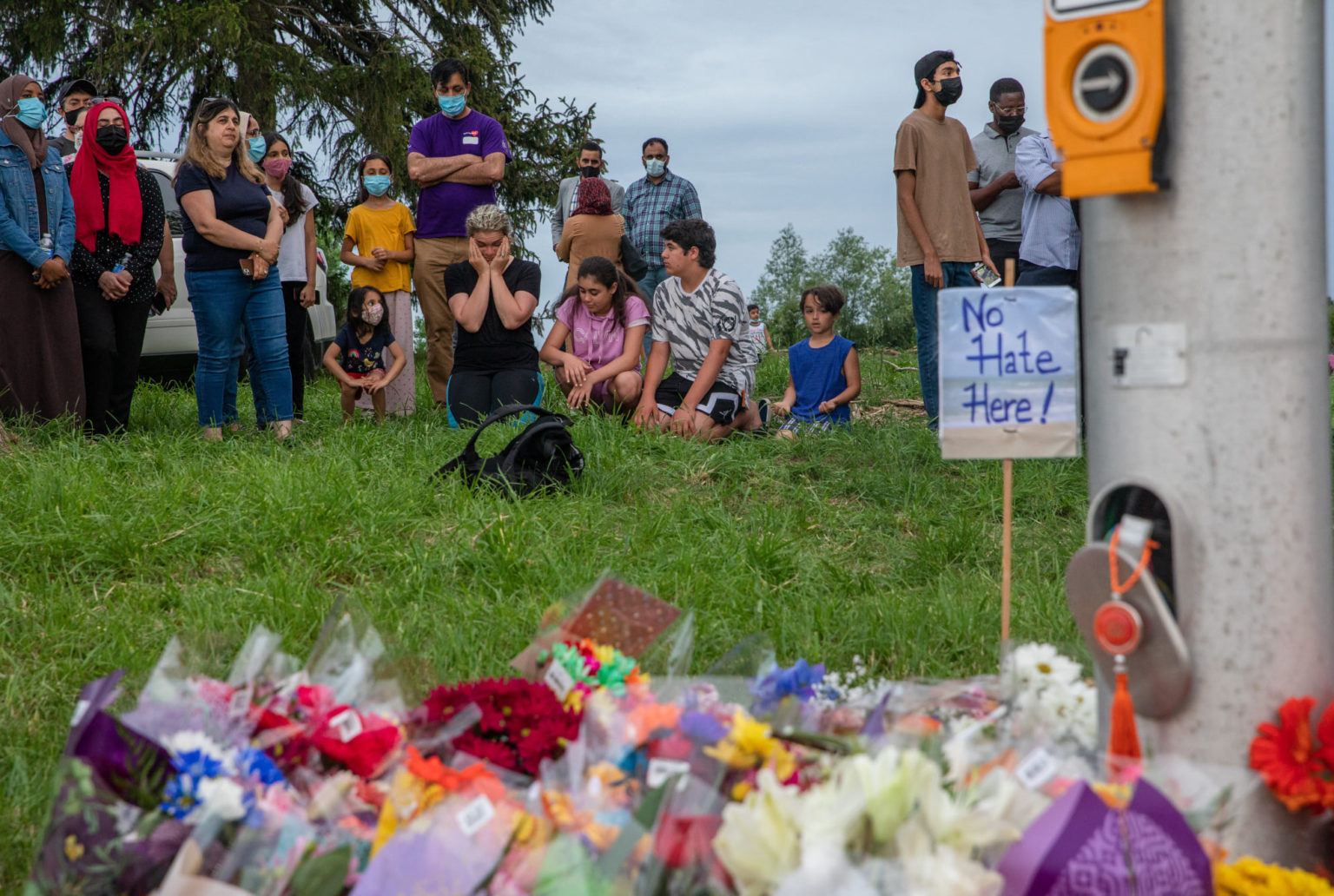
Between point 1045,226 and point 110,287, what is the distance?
4654mm

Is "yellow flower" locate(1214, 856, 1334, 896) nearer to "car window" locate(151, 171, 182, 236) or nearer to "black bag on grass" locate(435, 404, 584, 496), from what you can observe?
"black bag on grass" locate(435, 404, 584, 496)

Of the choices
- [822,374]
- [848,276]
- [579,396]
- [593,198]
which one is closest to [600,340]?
[579,396]

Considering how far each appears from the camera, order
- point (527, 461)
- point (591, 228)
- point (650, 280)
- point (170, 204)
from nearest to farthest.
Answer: point (527, 461)
point (591, 228)
point (170, 204)
point (650, 280)

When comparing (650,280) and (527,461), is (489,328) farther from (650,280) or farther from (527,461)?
(650,280)

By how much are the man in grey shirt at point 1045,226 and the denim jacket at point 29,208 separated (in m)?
4.61

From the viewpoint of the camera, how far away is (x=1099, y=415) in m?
1.74

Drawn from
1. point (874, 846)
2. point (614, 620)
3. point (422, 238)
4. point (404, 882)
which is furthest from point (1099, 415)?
point (422, 238)

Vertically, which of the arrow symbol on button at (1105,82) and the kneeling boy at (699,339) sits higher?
the arrow symbol on button at (1105,82)

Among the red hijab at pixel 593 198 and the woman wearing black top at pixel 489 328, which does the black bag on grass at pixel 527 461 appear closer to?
the woman wearing black top at pixel 489 328

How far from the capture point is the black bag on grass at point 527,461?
4582 millimetres

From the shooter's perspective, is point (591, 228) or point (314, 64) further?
point (314, 64)

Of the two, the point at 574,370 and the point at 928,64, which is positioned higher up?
the point at 928,64

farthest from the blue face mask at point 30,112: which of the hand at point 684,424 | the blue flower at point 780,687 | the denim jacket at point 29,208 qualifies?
the blue flower at point 780,687

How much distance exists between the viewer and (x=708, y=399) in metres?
6.25
